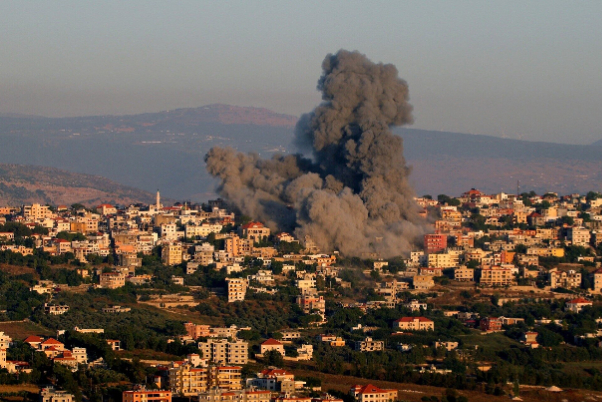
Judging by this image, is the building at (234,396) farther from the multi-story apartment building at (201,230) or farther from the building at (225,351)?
the multi-story apartment building at (201,230)

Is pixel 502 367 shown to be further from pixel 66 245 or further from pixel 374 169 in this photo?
pixel 66 245

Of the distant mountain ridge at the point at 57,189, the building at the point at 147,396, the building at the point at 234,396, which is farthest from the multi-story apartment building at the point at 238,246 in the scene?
the distant mountain ridge at the point at 57,189

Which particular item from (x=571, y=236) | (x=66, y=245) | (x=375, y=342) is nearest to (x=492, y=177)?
(x=571, y=236)

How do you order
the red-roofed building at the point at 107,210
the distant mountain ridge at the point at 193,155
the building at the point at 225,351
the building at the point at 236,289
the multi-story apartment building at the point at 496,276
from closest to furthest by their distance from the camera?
the building at the point at 225,351 < the building at the point at 236,289 < the multi-story apartment building at the point at 496,276 < the red-roofed building at the point at 107,210 < the distant mountain ridge at the point at 193,155

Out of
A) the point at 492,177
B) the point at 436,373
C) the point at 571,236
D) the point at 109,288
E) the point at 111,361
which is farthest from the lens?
the point at 492,177

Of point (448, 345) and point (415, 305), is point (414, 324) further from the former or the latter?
point (415, 305)

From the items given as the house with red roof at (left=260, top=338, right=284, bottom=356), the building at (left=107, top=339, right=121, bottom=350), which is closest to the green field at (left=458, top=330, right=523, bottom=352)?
the house with red roof at (left=260, top=338, right=284, bottom=356)

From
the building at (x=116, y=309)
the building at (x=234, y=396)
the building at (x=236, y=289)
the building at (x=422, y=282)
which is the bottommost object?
the building at (x=234, y=396)

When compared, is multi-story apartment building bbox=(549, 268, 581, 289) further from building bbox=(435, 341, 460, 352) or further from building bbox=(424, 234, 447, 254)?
building bbox=(435, 341, 460, 352)
